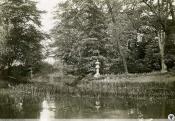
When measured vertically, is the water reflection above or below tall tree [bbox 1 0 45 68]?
below

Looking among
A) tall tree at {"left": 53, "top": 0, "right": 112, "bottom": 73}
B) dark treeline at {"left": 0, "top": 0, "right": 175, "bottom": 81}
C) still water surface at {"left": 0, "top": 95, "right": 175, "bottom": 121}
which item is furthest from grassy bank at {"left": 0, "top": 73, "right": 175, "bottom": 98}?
tall tree at {"left": 53, "top": 0, "right": 112, "bottom": 73}

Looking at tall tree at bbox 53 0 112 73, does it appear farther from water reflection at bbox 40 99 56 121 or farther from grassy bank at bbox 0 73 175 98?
water reflection at bbox 40 99 56 121

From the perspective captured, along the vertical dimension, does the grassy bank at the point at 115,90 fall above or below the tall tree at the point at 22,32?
below

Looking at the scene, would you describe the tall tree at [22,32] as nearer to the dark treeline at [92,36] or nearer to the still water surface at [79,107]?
the dark treeline at [92,36]

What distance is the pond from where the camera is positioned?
1298cm

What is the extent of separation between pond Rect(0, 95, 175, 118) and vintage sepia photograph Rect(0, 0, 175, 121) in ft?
0.13

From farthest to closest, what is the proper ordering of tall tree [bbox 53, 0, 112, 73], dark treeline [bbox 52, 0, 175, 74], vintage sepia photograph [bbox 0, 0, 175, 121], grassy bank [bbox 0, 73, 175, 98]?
tall tree [bbox 53, 0, 112, 73], dark treeline [bbox 52, 0, 175, 74], grassy bank [bbox 0, 73, 175, 98], vintage sepia photograph [bbox 0, 0, 175, 121]

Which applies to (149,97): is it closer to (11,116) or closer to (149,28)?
(11,116)

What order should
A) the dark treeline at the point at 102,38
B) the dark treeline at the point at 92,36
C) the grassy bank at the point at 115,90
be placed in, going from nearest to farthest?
the grassy bank at the point at 115,90 < the dark treeline at the point at 92,36 < the dark treeline at the point at 102,38

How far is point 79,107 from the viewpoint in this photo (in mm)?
15148

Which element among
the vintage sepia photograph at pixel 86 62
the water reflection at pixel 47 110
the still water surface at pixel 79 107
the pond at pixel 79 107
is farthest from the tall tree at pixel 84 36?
the water reflection at pixel 47 110

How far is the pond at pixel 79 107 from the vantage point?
13.0 meters

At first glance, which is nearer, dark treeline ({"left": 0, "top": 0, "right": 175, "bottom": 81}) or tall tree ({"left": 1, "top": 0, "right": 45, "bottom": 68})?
tall tree ({"left": 1, "top": 0, "right": 45, "bottom": 68})

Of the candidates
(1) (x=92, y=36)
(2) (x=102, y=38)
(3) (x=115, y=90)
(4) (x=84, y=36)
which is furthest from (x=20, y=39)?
(3) (x=115, y=90)
